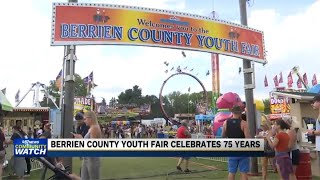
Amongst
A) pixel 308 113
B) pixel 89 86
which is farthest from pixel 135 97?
pixel 308 113

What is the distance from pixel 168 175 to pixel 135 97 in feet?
410

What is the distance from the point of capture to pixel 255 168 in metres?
11.2

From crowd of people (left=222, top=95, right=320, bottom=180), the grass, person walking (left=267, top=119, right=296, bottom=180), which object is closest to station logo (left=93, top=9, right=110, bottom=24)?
crowd of people (left=222, top=95, right=320, bottom=180)

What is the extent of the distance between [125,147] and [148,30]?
14.3 ft

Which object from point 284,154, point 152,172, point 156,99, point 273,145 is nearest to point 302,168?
point 284,154

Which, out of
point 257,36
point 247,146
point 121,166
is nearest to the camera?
point 247,146

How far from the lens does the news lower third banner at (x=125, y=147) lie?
6746 mm

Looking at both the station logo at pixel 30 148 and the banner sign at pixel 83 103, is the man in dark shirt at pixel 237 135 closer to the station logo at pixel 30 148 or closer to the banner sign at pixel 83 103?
the station logo at pixel 30 148

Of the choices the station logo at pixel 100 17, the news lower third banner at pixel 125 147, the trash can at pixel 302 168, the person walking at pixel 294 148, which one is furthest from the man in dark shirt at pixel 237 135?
the station logo at pixel 100 17

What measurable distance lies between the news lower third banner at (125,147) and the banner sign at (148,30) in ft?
10.4

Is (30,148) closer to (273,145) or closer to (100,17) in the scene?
(100,17)

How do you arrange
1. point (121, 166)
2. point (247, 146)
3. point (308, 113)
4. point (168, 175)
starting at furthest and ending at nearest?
point (308, 113)
point (121, 166)
point (168, 175)
point (247, 146)

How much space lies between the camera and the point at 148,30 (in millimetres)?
10227

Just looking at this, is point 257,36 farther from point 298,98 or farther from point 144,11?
point 298,98
